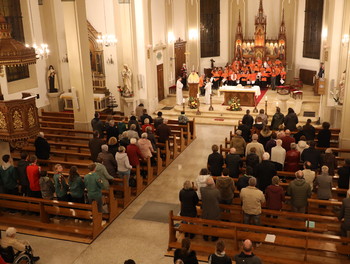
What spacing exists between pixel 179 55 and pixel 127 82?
6527mm

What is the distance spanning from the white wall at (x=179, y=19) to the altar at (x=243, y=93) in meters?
5.74

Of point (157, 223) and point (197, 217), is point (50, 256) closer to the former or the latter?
point (157, 223)

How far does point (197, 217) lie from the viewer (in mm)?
8383

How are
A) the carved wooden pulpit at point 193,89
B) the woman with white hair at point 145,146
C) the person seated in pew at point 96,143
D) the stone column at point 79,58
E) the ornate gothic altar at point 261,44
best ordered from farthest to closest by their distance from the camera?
the ornate gothic altar at point 261,44
the carved wooden pulpit at point 193,89
the stone column at point 79,58
the woman with white hair at point 145,146
the person seated in pew at point 96,143

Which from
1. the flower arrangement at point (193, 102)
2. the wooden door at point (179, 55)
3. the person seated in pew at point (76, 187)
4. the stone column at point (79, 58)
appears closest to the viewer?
the person seated in pew at point (76, 187)

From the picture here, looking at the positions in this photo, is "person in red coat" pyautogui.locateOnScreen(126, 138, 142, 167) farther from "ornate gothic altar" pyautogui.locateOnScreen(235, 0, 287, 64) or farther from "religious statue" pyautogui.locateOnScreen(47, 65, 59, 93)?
"ornate gothic altar" pyautogui.locateOnScreen(235, 0, 287, 64)

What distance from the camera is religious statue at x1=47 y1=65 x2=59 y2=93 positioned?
1841cm

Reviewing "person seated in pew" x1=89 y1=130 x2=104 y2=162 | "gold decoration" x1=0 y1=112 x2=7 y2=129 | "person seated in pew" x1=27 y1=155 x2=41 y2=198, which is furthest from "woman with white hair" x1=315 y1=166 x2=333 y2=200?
"gold decoration" x1=0 y1=112 x2=7 y2=129

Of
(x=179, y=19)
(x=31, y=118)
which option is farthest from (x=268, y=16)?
(x=31, y=118)

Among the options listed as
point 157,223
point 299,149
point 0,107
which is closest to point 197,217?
point 157,223

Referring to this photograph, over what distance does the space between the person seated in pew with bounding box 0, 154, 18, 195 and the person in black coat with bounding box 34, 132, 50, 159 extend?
177 cm

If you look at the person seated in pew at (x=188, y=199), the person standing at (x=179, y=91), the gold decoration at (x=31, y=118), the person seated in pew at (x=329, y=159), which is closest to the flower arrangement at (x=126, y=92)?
the person standing at (x=179, y=91)

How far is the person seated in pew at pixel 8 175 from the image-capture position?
9102 mm

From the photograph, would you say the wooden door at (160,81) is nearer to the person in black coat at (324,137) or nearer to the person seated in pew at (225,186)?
the person in black coat at (324,137)
